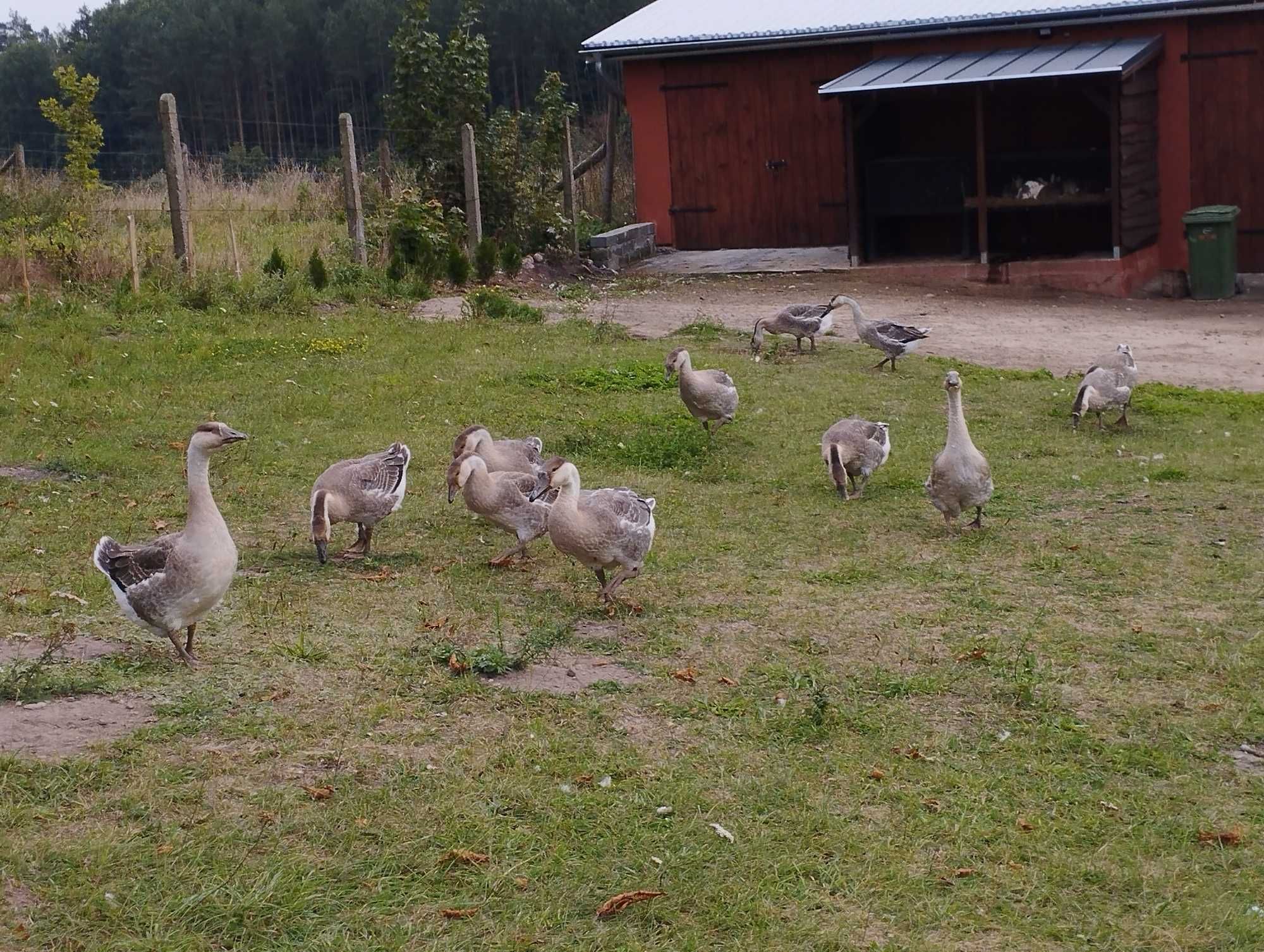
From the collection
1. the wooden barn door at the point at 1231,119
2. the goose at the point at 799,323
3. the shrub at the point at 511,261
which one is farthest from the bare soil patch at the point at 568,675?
the wooden barn door at the point at 1231,119

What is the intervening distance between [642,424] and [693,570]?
3932mm

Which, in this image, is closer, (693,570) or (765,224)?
(693,570)

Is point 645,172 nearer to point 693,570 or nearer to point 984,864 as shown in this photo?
point 693,570

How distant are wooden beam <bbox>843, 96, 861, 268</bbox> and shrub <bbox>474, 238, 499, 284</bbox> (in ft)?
18.6

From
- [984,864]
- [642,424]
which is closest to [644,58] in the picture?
[642,424]

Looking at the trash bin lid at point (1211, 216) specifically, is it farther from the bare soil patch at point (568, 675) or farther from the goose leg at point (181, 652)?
the goose leg at point (181, 652)

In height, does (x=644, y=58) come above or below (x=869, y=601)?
above

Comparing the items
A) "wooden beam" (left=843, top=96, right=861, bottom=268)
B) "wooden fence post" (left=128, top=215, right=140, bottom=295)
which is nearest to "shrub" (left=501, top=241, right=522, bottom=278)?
"wooden beam" (left=843, top=96, right=861, bottom=268)

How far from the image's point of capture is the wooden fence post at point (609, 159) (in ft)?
86.6

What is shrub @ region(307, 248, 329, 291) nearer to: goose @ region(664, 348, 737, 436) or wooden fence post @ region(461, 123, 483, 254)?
wooden fence post @ region(461, 123, 483, 254)

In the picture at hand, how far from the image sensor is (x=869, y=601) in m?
7.55

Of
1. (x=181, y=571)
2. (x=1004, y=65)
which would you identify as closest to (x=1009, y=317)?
(x=1004, y=65)

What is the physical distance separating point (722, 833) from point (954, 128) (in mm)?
21256

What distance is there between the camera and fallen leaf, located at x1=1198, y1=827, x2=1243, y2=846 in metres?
4.87
